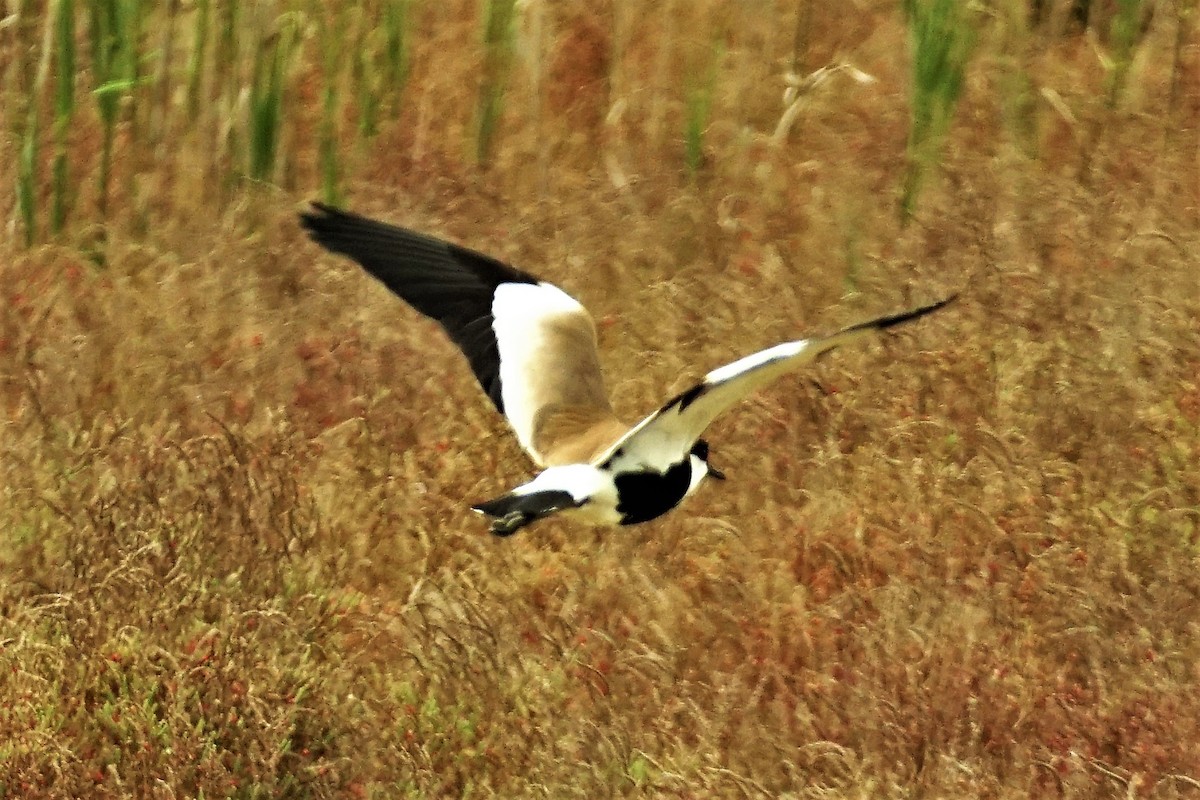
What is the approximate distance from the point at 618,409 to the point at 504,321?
0.77m

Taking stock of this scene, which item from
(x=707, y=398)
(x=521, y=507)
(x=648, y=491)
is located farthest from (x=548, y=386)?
(x=707, y=398)

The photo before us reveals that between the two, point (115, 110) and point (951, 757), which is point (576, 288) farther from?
point (951, 757)

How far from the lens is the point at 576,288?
5617 millimetres

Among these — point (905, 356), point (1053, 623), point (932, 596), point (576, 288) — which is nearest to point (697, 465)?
point (932, 596)

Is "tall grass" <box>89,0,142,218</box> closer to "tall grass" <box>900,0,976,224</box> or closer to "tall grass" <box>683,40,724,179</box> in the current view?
"tall grass" <box>683,40,724,179</box>

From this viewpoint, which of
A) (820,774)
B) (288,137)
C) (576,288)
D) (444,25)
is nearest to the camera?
(820,774)

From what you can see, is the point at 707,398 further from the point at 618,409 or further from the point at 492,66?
the point at 492,66

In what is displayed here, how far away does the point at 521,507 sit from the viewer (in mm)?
3578

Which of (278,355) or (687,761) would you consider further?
(278,355)

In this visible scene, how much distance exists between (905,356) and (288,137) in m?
2.29

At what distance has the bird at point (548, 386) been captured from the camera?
11.9 feet

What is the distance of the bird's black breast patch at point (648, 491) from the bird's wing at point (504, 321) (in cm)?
29

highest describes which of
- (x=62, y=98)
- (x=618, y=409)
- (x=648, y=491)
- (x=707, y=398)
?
(x=62, y=98)

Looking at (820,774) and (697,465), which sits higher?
(697,465)
